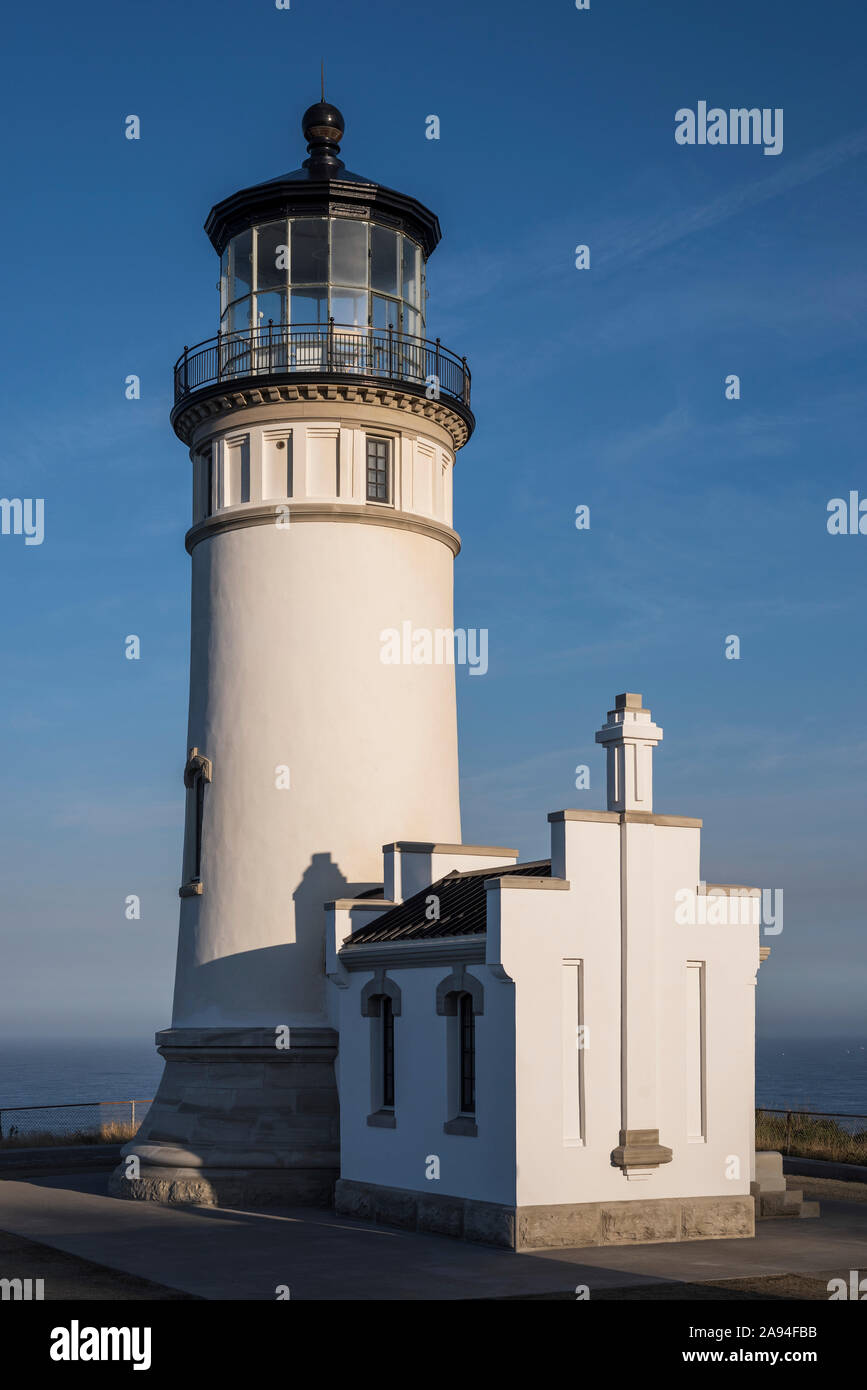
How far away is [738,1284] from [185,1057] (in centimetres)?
1159

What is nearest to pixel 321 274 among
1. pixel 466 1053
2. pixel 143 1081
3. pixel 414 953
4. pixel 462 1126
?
pixel 414 953

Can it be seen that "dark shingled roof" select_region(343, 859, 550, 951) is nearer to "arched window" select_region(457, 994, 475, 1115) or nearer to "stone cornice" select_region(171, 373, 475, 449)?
"arched window" select_region(457, 994, 475, 1115)

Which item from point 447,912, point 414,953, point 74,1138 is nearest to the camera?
point 414,953

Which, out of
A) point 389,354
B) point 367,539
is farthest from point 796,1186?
point 389,354

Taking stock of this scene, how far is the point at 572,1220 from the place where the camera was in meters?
18.8

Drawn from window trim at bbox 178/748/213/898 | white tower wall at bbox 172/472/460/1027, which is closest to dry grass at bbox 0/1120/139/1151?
white tower wall at bbox 172/472/460/1027

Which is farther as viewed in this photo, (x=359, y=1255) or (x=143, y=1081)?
(x=143, y=1081)

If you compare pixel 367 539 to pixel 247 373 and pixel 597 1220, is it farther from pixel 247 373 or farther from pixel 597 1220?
pixel 597 1220

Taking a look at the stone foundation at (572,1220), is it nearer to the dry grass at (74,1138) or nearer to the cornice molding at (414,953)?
the cornice molding at (414,953)

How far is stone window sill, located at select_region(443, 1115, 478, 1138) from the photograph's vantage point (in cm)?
1938

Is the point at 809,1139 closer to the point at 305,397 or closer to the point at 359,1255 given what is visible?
the point at 359,1255

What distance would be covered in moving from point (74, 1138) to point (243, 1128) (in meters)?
10.4

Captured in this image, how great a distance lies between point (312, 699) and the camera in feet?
82.2

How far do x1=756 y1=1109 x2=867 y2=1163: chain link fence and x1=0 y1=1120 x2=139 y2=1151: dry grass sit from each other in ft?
42.4
